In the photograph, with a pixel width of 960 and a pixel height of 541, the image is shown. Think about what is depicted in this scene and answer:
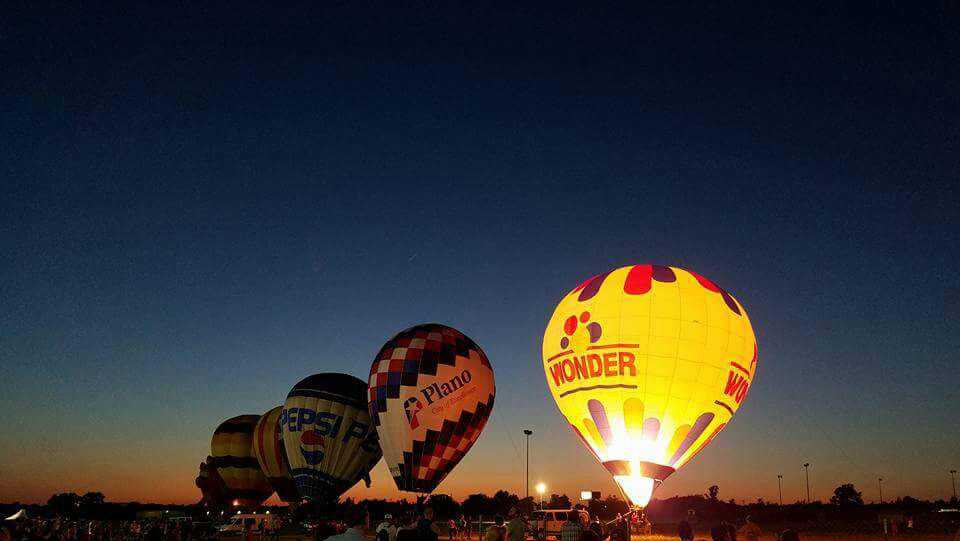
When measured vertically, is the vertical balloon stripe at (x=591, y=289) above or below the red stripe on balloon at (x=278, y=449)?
above

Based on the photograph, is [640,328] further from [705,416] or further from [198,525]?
[198,525]

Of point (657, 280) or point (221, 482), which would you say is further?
point (221, 482)

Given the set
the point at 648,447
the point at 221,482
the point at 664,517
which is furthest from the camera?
the point at 664,517

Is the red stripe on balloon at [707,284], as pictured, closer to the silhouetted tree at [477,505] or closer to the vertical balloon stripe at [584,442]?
the vertical balloon stripe at [584,442]

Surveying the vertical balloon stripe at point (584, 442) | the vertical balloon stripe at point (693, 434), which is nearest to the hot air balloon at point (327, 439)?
the vertical balloon stripe at point (584, 442)

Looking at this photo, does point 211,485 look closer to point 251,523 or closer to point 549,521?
point 251,523

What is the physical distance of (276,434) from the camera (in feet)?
110

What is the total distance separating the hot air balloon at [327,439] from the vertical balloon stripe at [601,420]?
515 inches

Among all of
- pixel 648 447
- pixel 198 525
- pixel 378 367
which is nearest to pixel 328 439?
pixel 378 367

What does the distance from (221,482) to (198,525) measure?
9.00 ft

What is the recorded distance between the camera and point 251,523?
36562mm

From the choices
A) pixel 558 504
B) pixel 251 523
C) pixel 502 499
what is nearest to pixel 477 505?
pixel 502 499

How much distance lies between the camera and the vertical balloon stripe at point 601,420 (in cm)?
1728

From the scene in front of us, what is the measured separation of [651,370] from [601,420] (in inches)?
67.6
